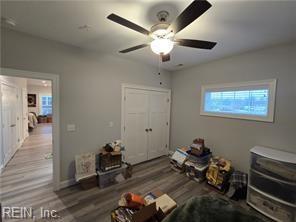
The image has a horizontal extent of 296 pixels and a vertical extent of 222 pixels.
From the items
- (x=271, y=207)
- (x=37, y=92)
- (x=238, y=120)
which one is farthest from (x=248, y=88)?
(x=37, y=92)

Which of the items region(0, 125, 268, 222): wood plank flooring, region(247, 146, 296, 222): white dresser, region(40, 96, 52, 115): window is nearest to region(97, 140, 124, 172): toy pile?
region(0, 125, 268, 222): wood plank flooring

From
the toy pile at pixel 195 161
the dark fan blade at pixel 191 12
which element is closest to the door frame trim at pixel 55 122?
the dark fan blade at pixel 191 12

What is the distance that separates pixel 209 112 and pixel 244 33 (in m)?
1.77

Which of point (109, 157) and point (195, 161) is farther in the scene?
point (195, 161)

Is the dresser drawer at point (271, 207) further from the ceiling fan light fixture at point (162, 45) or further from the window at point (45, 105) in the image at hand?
the window at point (45, 105)

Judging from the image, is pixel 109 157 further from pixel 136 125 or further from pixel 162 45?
pixel 162 45

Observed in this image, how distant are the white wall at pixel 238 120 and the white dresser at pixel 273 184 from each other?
0.37 meters

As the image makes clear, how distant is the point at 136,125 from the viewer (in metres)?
3.59

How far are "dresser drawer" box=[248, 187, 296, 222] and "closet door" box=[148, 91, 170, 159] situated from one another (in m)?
2.31

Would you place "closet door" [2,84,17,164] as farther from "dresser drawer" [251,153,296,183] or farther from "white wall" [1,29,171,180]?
"dresser drawer" [251,153,296,183]

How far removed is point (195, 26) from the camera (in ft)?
6.08

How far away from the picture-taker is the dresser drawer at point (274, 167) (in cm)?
191

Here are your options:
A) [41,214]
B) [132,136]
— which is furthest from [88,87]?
[41,214]

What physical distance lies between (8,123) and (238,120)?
5.63 metres
